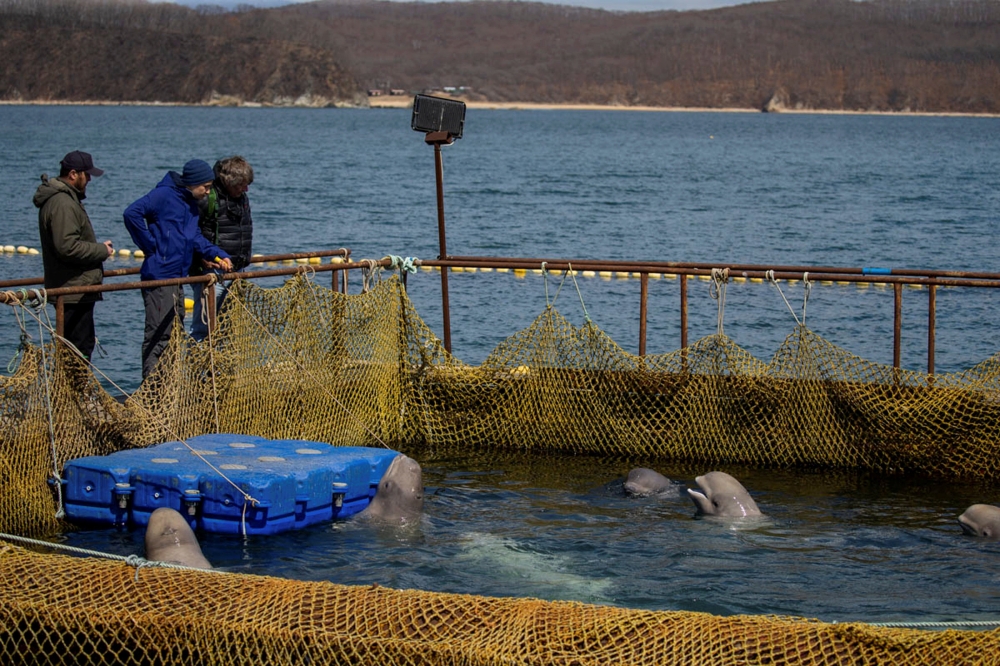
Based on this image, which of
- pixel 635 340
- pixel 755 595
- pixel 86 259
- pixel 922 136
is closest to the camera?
pixel 755 595

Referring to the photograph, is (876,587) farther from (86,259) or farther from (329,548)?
(86,259)

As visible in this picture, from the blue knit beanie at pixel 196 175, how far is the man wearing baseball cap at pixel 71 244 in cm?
83

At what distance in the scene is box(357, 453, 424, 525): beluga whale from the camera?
10336 mm

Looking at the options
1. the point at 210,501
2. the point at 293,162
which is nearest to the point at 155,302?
the point at 210,501

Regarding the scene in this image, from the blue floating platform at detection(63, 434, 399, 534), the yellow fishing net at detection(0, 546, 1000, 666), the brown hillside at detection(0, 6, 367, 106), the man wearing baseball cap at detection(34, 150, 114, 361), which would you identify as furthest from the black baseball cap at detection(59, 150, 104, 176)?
the brown hillside at detection(0, 6, 367, 106)

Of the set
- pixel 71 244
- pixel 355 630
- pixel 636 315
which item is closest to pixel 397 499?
pixel 71 244

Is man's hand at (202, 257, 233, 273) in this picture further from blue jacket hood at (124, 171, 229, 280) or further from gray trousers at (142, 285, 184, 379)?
gray trousers at (142, 285, 184, 379)

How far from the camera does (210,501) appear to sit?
9594 millimetres

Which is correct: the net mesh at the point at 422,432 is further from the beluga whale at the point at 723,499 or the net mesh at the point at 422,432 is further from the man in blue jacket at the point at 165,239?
the beluga whale at the point at 723,499

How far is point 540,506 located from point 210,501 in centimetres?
305

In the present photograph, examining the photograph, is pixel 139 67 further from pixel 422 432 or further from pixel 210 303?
pixel 210 303

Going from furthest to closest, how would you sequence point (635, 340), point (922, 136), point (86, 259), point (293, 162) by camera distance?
point (922, 136) < point (293, 162) < point (635, 340) < point (86, 259)

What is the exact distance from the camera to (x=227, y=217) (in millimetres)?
12602

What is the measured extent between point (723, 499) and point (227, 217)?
573 centimetres
